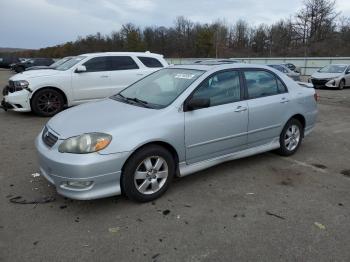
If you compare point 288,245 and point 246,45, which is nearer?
point 288,245

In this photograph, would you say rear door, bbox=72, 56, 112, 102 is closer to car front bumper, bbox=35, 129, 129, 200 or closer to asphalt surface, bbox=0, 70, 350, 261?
asphalt surface, bbox=0, 70, 350, 261

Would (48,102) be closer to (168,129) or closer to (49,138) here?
(49,138)

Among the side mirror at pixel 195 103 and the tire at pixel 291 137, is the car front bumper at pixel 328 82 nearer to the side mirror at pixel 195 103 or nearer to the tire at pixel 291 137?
the tire at pixel 291 137

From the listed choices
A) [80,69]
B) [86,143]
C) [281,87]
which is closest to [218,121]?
[281,87]

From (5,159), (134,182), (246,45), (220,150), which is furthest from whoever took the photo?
(246,45)

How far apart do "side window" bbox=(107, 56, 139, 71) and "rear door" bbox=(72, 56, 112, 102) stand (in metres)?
0.15

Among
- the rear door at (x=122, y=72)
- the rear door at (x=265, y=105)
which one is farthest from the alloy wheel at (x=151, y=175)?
the rear door at (x=122, y=72)

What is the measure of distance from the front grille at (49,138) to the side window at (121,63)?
5.73 metres

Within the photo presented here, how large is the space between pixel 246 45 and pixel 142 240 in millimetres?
80568

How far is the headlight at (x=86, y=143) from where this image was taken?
354 cm

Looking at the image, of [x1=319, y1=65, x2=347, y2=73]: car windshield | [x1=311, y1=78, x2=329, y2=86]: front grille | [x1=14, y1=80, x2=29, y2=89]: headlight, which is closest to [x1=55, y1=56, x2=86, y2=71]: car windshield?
[x1=14, y1=80, x2=29, y2=89]: headlight

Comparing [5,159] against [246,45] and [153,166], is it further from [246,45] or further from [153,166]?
[246,45]

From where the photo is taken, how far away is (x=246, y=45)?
259 ft

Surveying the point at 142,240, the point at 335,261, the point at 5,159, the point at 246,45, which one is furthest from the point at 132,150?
the point at 246,45
